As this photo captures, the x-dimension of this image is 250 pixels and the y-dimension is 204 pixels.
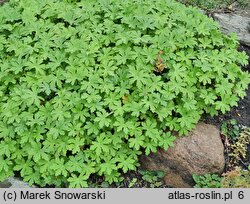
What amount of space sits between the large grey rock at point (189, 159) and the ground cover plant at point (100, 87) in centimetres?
13

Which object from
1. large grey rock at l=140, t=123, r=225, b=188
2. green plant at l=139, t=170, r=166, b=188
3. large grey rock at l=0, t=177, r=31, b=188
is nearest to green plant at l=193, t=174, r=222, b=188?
large grey rock at l=140, t=123, r=225, b=188

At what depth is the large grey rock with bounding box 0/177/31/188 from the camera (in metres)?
4.26

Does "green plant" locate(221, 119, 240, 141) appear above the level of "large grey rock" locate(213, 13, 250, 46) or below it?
below

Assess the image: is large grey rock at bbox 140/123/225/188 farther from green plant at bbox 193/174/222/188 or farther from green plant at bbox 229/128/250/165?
green plant at bbox 229/128/250/165

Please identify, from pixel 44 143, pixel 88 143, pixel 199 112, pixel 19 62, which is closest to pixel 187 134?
pixel 199 112

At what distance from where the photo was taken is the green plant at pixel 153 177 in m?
4.47

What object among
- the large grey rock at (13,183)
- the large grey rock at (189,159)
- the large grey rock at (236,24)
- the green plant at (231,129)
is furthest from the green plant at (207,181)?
the large grey rock at (236,24)

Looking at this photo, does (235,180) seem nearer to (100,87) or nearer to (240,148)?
(240,148)

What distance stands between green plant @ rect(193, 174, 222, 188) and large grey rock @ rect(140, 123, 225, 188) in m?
0.04

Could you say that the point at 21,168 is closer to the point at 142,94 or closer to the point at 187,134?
the point at 142,94

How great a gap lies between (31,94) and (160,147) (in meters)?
1.35

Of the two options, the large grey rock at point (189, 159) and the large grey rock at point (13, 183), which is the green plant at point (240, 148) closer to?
the large grey rock at point (189, 159)

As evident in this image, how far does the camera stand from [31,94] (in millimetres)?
4227

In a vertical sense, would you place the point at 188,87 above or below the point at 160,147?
above
